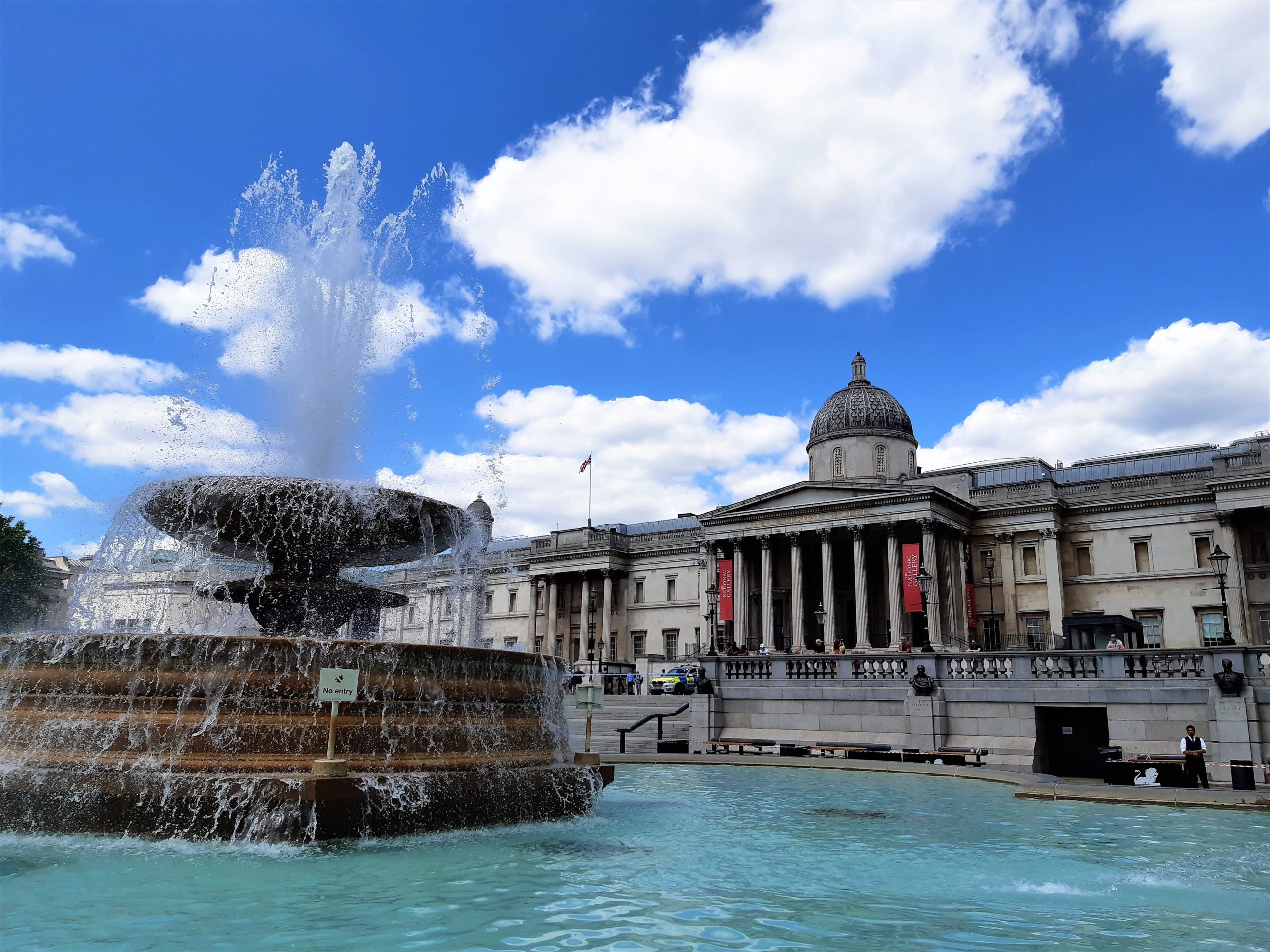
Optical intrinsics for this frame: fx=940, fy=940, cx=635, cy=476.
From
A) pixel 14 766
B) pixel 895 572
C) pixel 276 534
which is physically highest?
pixel 895 572

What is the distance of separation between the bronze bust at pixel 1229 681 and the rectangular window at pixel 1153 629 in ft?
106

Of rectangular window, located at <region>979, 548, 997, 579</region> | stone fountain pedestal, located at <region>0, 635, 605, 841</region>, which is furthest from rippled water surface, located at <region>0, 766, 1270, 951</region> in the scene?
rectangular window, located at <region>979, 548, 997, 579</region>

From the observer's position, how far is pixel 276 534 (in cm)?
1363

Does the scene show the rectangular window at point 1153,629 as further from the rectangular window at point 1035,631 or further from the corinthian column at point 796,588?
the corinthian column at point 796,588

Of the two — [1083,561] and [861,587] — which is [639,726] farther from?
[1083,561]

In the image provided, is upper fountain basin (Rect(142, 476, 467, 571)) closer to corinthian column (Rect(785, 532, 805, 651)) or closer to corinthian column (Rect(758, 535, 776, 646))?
corinthian column (Rect(785, 532, 805, 651))

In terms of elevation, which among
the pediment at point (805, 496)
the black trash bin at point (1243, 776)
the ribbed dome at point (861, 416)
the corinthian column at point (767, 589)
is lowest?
the black trash bin at point (1243, 776)

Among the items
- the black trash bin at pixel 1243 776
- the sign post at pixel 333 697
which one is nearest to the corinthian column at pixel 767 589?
the black trash bin at pixel 1243 776

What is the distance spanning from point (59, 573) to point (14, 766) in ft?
262

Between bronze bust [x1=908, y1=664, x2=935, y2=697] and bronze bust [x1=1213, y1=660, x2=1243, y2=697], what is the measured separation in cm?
684

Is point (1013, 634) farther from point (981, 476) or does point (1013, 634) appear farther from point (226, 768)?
point (226, 768)

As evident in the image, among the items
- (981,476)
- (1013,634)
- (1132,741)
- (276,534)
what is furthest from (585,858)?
(981,476)

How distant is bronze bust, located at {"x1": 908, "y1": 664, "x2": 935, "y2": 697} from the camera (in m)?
26.2

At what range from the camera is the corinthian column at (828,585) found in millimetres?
53875
